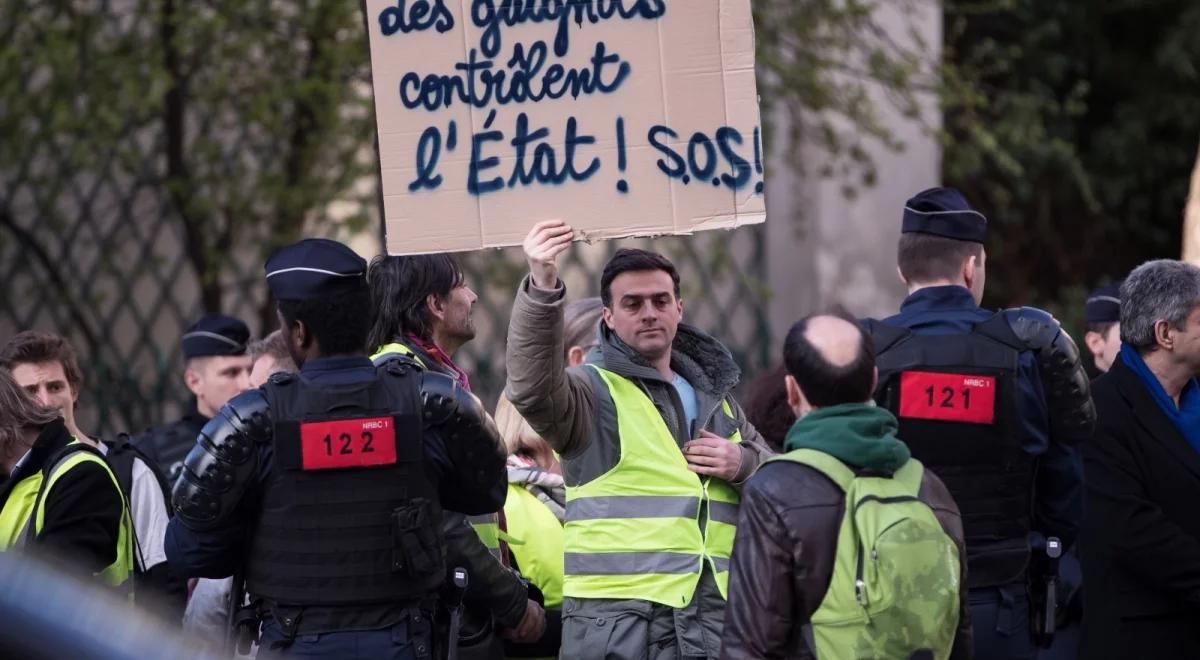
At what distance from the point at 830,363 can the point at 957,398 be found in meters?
1.27

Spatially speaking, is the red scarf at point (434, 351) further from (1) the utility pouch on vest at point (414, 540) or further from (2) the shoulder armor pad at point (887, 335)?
(2) the shoulder armor pad at point (887, 335)

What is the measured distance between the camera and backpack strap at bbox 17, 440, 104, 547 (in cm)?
470

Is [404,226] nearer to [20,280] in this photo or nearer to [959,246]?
[959,246]

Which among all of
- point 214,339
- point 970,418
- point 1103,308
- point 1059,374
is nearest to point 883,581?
point 970,418

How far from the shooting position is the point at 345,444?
13.7 ft

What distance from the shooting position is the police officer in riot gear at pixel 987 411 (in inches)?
196

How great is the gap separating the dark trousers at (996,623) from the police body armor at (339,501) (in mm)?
1700

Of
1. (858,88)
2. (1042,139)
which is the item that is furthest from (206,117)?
(1042,139)

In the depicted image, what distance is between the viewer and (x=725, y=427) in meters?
4.85

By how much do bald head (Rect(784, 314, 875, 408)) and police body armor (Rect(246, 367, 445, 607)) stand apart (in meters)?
0.98

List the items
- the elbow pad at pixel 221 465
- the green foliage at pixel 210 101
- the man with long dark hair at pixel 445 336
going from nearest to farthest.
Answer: the elbow pad at pixel 221 465 → the man with long dark hair at pixel 445 336 → the green foliage at pixel 210 101

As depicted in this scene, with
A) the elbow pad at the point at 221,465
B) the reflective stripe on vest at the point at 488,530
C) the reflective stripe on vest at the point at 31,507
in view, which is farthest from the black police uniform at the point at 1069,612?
the reflective stripe on vest at the point at 31,507

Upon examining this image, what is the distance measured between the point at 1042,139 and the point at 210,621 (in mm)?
8546

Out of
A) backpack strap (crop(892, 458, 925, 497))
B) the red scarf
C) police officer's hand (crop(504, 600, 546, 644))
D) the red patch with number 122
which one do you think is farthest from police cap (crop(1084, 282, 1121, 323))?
backpack strap (crop(892, 458, 925, 497))
